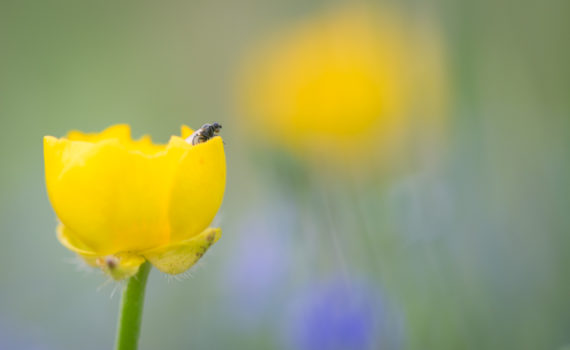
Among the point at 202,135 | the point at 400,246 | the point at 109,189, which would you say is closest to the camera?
the point at 109,189

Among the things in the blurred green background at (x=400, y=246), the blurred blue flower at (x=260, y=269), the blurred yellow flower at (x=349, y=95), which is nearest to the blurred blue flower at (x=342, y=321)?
the blurred green background at (x=400, y=246)

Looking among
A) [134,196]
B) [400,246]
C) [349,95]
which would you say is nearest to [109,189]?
[134,196]

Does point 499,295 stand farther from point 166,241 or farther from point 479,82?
point 166,241

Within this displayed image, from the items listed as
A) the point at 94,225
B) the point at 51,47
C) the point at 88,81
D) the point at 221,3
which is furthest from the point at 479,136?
the point at 51,47

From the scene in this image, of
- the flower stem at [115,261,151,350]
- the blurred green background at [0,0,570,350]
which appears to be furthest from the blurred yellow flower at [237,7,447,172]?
the flower stem at [115,261,151,350]

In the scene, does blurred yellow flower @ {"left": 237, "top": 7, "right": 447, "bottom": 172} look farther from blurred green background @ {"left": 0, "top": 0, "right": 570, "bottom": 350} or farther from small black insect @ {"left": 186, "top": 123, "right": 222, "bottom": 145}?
small black insect @ {"left": 186, "top": 123, "right": 222, "bottom": 145}

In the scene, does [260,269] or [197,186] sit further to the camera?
[260,269]

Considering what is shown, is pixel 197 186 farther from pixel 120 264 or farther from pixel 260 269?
pixel 260 269

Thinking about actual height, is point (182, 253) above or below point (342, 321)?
above
